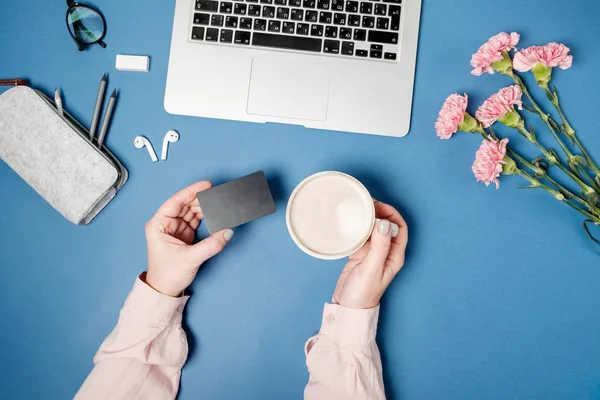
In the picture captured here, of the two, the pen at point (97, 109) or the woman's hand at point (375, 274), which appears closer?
the woman's hand at point (375, 274)

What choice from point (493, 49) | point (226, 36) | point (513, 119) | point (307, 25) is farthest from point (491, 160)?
point (226, 36)

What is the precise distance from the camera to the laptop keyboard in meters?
0.81

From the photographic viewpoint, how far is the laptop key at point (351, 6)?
806 mm

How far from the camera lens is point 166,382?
80 centimetres

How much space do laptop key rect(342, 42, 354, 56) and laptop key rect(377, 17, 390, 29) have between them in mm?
59

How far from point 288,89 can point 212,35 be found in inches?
6.6

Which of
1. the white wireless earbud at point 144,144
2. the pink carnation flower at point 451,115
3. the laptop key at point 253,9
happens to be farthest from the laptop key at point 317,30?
the white wireless earbud at point 144,144

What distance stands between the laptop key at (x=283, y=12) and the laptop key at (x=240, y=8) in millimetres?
60

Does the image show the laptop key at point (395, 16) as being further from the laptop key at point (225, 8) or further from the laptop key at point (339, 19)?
the laptop key at point (225, 8)

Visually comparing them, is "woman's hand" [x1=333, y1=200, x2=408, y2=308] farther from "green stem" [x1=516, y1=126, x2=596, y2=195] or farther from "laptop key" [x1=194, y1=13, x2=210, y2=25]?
"laptop key" [x1=194, y1=13, x2=210, y2=25]

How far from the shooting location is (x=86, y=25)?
33.6 inches

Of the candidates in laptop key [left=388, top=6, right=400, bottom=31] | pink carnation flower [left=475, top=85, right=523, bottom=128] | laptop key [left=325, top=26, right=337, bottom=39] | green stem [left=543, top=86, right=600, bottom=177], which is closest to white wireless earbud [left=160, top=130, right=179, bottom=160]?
laptop key [left=325, top=26, right=337, bottom=39]

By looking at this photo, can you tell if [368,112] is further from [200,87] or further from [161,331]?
[161,331]

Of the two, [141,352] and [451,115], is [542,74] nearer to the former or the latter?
[451,115]
